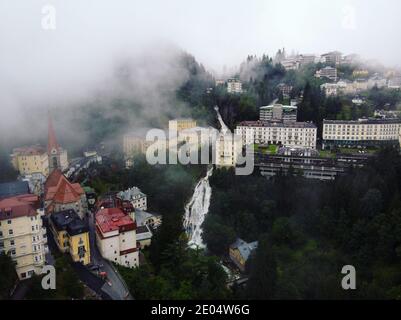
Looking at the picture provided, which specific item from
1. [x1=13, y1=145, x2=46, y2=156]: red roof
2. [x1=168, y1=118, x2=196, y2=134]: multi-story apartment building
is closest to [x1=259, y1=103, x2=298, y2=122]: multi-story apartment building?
[x1=168, y1=118, x2=196, y2=134]: multi-story apartment building

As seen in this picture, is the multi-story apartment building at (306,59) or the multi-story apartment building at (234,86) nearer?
the multi-story apartment building at (234,86)

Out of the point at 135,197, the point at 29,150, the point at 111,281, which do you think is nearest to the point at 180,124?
the point at 135,197

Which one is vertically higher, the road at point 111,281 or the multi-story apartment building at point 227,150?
the multi-story apartment building at point 227,150

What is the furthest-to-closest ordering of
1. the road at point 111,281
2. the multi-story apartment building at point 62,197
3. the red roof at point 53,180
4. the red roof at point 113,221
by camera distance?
the red roof at point 53,180, the multi-story apartment building at point 62,197, the red roof at point 113,221, the road at point 111,281

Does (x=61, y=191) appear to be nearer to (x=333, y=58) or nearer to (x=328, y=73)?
(x=328, y=73)

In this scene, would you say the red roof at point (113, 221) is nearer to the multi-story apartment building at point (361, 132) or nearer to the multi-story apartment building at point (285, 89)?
the multi-story apartment building at point (361, 132)

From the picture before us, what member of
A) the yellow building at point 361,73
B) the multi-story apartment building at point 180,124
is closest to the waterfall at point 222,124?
the multi-story apartment building at point 180,124

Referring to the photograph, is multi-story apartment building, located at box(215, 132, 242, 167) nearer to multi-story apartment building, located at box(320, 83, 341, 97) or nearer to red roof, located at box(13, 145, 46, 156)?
red roof, located at box(13, 145, 46, 156)
